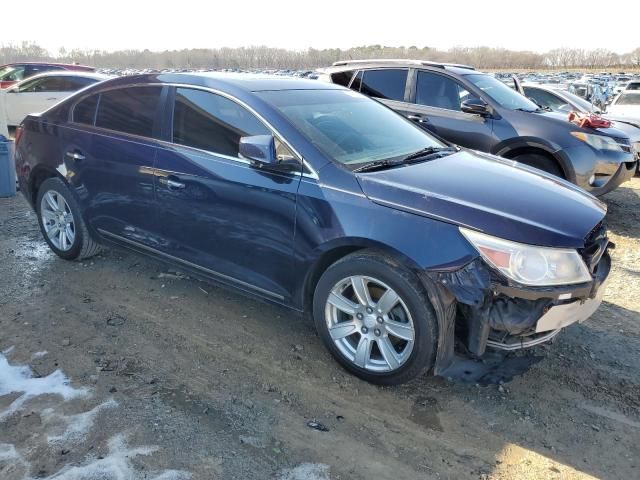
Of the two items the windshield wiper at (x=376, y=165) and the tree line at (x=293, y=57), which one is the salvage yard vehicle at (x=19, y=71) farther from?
the tree line at (x=293, y=57)

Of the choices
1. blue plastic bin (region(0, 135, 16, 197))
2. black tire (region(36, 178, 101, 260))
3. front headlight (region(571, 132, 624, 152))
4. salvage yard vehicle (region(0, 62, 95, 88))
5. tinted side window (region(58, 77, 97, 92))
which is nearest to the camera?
black tire (region(36, 178, 101, 260))

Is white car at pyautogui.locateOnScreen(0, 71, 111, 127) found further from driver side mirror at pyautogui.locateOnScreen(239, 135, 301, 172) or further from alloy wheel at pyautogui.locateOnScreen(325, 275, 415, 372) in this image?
alloy wheel at pyautogui.locateOnScreen(325, 275, 415, 372)

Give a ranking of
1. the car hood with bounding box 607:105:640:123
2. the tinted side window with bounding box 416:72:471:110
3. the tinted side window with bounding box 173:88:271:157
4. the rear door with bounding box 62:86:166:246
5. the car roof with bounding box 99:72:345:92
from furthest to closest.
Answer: the car hood with bounding box 607:105:640:123
the tinted side window with bounding box 416:72:471:110
the rear door with bounding box 62:86:166:246
the car roof with bounding box 99:72:345:92
the tinted side window with bounding box 173:88:271:157

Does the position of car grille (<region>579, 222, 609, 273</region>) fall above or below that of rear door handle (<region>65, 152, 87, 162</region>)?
below

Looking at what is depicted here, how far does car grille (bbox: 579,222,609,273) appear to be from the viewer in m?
2.96

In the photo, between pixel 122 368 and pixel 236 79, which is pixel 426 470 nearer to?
pixel 122 368

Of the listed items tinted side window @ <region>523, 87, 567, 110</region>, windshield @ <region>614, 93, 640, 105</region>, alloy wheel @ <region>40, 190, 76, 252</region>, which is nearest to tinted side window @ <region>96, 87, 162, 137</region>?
alloy wheel @ <region>40, 190, 76, 252</region>

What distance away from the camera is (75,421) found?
9.25ft

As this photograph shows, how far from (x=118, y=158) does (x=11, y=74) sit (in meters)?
11.7

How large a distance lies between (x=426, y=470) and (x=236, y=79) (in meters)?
2.82

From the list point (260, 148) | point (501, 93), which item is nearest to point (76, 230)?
point (260, 148)

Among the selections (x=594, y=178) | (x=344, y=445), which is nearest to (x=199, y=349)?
(x=344, y=445)

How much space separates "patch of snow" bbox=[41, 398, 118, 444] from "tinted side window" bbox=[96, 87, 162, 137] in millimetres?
2026

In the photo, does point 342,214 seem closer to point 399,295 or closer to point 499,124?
point 399,295
